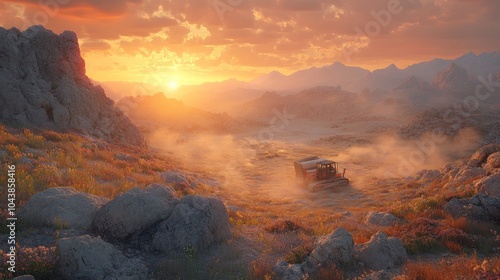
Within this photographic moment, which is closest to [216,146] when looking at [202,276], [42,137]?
[42,137]

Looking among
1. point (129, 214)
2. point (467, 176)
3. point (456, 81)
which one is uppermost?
point (456, 81)

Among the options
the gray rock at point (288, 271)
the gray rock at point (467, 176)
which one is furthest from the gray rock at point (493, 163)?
the gray rock at point (288, 271)

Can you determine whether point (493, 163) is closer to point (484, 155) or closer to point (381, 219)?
point (484, 155)

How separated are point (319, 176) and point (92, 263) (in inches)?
1025

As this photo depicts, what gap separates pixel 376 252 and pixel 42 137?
23.7 m

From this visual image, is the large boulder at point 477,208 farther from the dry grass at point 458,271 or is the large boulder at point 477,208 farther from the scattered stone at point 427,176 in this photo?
the scattered stone at point 427,176

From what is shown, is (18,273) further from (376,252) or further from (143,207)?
(376,252)

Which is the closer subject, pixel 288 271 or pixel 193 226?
pixel 288 271

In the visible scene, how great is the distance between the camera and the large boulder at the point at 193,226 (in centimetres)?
938

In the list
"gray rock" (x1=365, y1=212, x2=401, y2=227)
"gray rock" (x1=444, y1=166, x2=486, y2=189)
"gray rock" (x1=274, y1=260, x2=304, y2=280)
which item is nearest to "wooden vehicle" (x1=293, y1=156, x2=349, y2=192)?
"gray rock" (x1=444, y1=166, x2=486, y2=189)

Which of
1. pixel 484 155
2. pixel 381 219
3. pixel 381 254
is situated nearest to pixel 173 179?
pixel 381 219

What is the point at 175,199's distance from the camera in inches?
442

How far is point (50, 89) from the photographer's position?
3055 cm

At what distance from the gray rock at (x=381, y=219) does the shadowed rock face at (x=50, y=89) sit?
2766 centimetres
